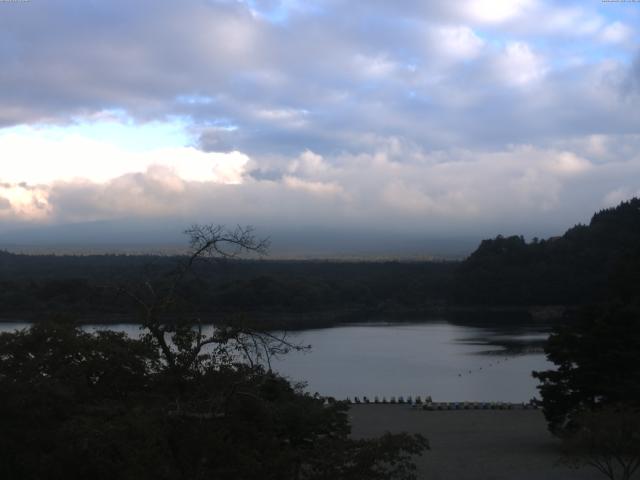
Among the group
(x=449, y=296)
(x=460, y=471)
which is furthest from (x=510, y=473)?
(x=449, y=296)

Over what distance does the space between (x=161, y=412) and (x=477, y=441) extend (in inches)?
425

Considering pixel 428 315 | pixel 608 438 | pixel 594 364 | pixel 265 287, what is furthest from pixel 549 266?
pixel 608 438

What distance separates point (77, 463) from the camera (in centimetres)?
550

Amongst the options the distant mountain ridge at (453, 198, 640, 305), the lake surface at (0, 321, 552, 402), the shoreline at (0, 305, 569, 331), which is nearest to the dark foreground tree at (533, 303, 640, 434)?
the lake surface at (0, 321, 552, 402)

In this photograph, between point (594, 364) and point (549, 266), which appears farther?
point (549, 266)

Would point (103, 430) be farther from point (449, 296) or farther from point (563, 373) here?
point (449, 296)

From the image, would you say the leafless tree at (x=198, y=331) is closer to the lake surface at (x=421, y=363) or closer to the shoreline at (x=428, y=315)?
the lake surface at (x=421, y=363)

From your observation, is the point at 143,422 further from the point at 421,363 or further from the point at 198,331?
the point at 421,363

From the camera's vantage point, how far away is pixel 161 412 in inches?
198

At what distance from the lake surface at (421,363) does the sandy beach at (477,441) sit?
3.12 m

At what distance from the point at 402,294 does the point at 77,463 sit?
59158 millimetres

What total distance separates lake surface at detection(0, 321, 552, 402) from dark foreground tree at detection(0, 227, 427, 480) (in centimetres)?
1185

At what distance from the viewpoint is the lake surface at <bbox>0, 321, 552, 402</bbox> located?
25375mm

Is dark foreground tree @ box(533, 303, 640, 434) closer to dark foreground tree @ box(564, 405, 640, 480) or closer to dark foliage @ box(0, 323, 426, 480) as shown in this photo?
dark foreground tree @ box(564, 405, 640, 480)
